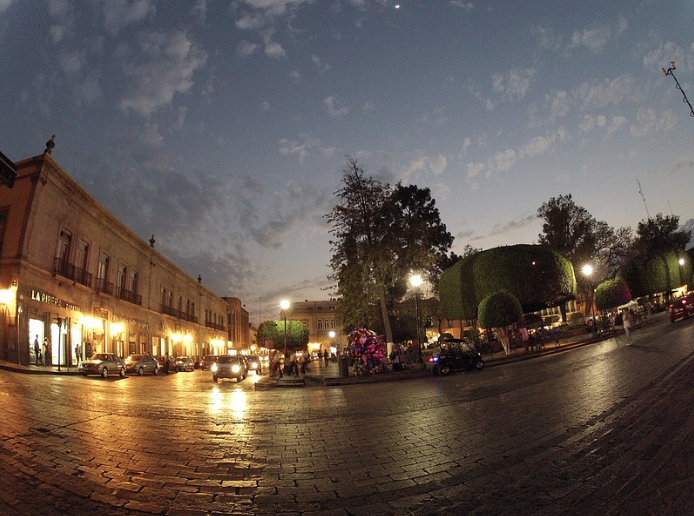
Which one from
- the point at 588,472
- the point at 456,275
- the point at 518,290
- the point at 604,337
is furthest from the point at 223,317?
the point at 588,472

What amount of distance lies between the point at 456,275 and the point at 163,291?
3144 centimetres

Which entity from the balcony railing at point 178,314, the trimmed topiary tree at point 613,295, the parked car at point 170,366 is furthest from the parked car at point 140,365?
the trimmed topiary tree at point 613,295

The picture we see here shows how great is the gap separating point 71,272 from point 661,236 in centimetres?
6571

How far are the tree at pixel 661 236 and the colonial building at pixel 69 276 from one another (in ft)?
194

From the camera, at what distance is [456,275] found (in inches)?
1293

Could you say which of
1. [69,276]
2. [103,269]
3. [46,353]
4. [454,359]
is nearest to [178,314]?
[103,269]

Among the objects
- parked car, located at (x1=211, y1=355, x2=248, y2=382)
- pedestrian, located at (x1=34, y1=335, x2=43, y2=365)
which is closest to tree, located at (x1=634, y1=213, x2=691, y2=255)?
parked car, located at (x1=211, y1=355, x2=248, y2=382)

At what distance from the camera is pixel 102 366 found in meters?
20.2

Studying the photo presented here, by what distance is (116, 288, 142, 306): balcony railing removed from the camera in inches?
1242

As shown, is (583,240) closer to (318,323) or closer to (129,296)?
(129,296)

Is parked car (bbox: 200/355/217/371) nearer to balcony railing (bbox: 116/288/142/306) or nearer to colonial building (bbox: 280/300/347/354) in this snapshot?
balcony railing (bbox: 116/288/142/306)

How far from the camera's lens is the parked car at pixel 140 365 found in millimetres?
24297

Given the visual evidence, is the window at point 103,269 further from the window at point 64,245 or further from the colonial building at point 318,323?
the colonial building at point 318,323

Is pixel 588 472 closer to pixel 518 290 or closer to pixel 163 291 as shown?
pixel 518 290
